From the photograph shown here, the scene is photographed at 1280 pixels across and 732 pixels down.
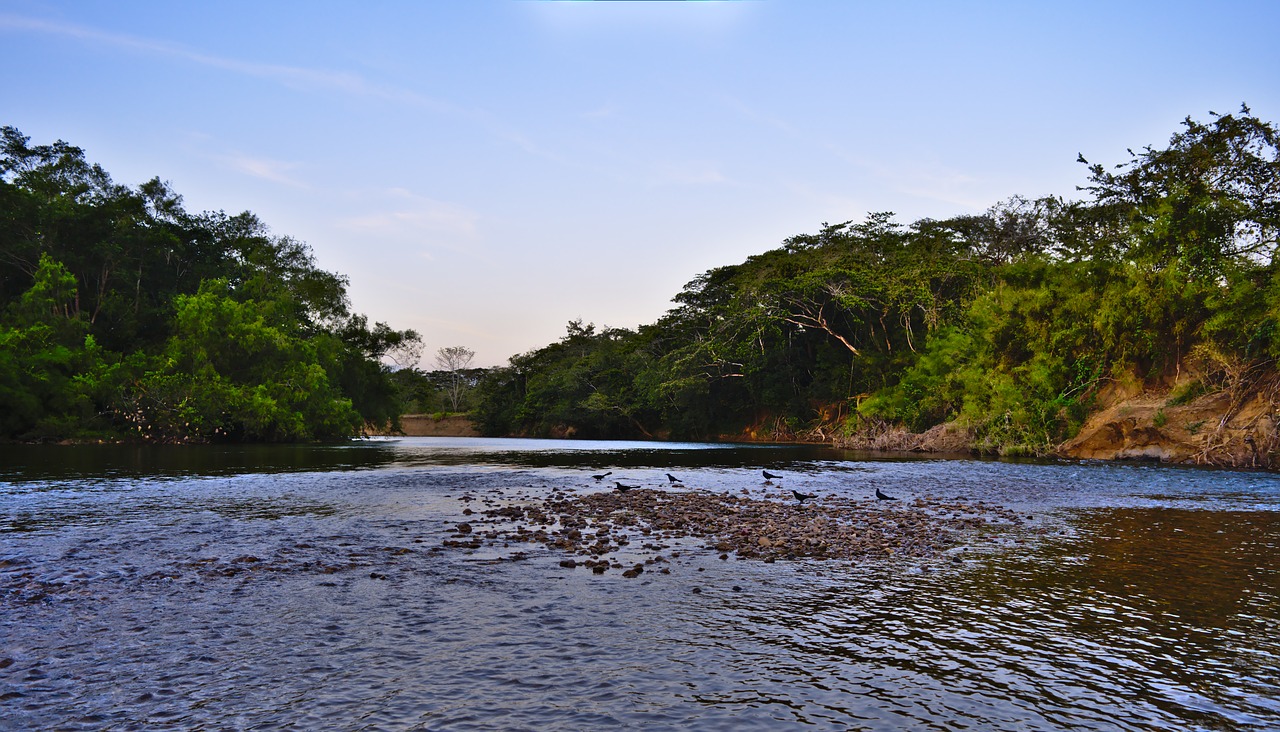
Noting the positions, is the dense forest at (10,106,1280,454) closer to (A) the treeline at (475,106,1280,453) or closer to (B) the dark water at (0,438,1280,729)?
(A) the treeline at (475,106,1280,453)

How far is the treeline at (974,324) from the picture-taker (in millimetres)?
37781

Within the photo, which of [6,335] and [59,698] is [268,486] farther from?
[6,335]

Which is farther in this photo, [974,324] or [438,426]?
[438,426]

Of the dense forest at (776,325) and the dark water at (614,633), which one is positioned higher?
the dense forest at (776,325)

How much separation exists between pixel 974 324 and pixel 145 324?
222 feet

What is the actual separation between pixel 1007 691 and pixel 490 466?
3240cm

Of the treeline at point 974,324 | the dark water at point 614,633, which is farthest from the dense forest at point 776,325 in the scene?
the dark water at point 614,633

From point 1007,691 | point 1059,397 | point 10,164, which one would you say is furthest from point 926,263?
point 10,164

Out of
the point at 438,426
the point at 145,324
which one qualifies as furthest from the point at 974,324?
the point at 438,426

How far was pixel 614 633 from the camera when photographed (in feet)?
27.3

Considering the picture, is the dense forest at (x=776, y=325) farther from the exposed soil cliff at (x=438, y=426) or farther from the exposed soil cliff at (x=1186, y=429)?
the exposed soil cliff at (x=438, y=426)

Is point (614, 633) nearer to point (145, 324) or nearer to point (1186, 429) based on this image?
point (1186, 429)

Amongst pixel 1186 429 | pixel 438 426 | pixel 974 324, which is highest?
pixel 974 324

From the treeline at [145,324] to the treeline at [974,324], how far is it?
33.2 m
